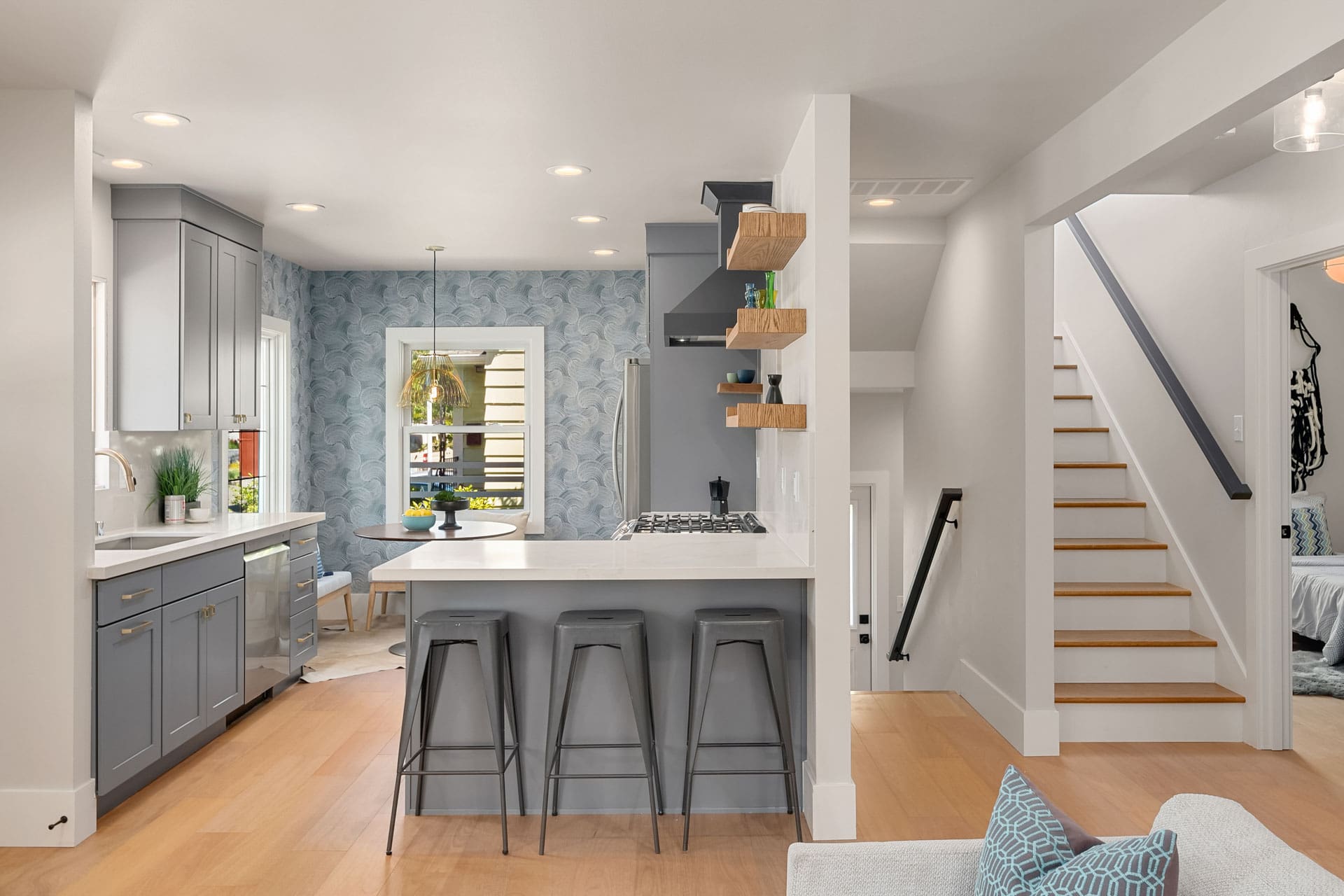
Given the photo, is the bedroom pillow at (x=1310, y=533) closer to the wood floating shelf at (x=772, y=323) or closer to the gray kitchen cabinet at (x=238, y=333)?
the wood floating shelf at (x=772, y=323)

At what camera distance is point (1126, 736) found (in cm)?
403

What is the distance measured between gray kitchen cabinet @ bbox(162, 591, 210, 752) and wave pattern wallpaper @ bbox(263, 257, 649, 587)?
2.80m

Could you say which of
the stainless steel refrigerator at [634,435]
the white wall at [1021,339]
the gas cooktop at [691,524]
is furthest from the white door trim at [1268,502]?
the stainless steel refrigerator at [634,435]

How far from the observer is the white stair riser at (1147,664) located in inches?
166

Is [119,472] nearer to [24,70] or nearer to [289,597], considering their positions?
[289,597]

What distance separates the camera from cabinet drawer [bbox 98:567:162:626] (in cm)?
322

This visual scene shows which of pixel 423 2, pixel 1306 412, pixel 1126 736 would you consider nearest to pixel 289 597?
pixel 423 2

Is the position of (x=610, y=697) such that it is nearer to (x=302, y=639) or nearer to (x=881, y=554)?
(x=302, y=639)

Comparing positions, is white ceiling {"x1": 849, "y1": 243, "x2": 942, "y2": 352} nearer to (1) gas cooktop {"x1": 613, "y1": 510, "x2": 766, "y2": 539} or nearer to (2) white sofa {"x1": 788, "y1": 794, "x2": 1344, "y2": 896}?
(1) gas cooktop {"x1": 613, "y1": 510, "x2": 766, "y2": 539}

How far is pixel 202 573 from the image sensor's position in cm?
391

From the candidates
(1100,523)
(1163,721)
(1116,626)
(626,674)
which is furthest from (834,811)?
(1100,523)

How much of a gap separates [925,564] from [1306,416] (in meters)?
3.17

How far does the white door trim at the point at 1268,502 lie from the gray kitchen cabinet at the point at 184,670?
455 cm

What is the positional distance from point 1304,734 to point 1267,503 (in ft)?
3.73
